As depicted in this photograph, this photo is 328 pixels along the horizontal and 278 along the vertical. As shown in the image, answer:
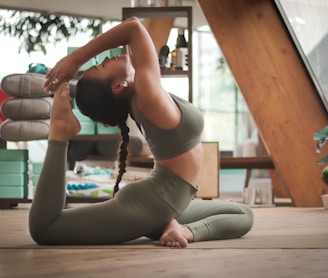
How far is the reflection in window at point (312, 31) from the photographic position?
400cm

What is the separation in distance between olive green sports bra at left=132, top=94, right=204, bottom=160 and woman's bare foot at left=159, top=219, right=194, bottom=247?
0.21 metres

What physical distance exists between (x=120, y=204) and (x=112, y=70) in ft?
1.36

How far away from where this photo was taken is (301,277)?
1.50m

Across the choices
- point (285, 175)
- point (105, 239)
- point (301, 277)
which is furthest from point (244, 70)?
point (301, 277)

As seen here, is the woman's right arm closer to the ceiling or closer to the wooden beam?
the wooden beam

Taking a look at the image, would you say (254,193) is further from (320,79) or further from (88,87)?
(88,87)

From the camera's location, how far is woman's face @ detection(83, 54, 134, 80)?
2168mm

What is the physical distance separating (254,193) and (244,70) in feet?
3.05

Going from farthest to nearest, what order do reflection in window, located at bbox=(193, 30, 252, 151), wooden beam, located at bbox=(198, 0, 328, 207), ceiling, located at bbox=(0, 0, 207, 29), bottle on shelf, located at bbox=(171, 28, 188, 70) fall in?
reflection in window, located at bbox=(193, 30, 252, 151) < ceiling, located at bbox=(0, 0, 207, 29) < bottle on shelf, located at bbox=(171, 28, 188, 70) < wooden beam, located at bbox=(198, 0, 328, 207)

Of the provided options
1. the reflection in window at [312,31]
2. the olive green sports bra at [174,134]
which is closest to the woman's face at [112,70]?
the olive green sports bra at [174,134]

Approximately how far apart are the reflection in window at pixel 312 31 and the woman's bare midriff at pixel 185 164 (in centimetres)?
193

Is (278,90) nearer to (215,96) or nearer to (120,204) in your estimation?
(120,204)

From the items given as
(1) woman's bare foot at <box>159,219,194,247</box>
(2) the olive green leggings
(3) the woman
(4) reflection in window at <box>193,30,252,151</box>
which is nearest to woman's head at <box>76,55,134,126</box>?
(3) the woman

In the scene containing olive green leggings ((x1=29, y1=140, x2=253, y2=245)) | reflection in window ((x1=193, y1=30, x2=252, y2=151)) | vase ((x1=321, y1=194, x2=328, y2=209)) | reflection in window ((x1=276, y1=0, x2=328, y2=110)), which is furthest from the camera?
reflection in window ((x1=193, y1=30, x2=252, y2=151))
